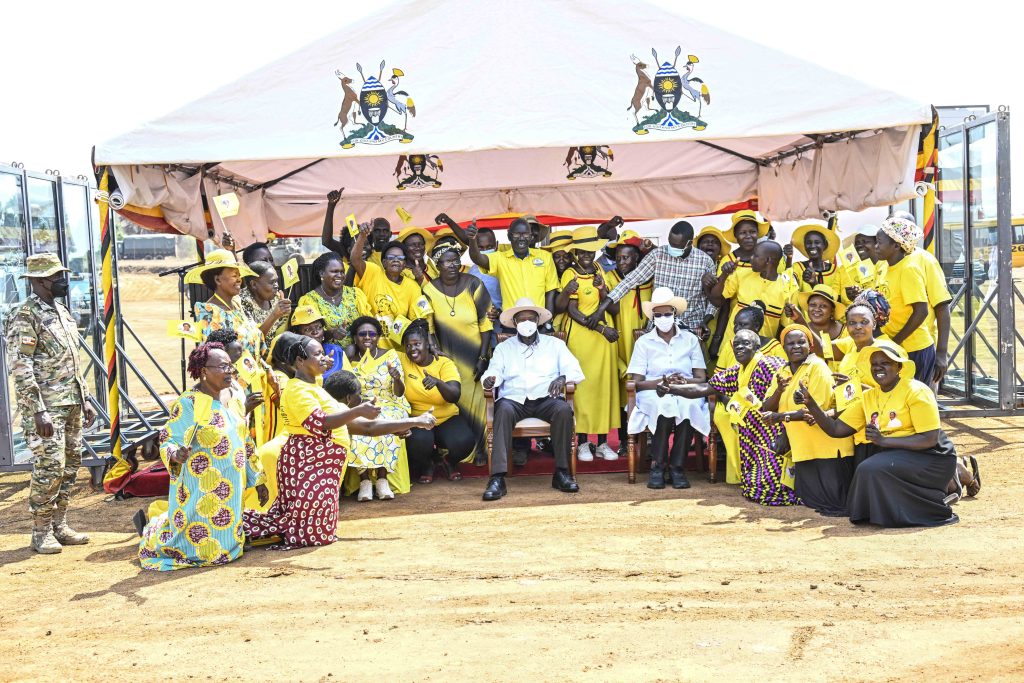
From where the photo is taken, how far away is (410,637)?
436cm

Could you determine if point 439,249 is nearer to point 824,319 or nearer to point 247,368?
point 247,368

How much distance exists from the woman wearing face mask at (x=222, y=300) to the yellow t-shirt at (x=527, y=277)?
2.60 m

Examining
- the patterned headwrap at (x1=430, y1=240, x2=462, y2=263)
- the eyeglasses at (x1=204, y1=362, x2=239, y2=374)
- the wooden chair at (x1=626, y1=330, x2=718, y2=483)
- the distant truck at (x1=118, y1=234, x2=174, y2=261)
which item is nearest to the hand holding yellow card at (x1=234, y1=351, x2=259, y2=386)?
the eyeglasses at (x1=204, y1=362, x2=239, y2=374)

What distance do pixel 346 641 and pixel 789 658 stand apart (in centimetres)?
182

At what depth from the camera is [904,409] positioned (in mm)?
5906

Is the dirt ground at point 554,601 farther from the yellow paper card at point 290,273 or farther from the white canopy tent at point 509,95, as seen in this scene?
the white canopy tent at point 509,95

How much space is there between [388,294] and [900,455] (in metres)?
4.06

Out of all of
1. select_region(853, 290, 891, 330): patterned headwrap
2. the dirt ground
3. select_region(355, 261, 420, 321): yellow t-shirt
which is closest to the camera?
the dirt ground

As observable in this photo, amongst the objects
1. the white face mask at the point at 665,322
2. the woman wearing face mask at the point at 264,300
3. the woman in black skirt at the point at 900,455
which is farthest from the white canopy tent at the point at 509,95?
the woman in black skirt at the point at 900,455

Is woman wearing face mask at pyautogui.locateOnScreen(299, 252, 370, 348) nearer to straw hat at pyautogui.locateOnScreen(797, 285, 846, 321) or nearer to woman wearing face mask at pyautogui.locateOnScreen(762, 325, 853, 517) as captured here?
woman wearing face mask at pyautogui.locateOnScreen(762, 325, 853, 517)

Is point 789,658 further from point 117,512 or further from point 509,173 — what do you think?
point 509,173

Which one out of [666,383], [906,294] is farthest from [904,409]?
[666,383]

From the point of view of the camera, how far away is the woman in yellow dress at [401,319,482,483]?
25.3ft

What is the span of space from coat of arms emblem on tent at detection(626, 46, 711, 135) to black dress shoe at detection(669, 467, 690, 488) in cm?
246
